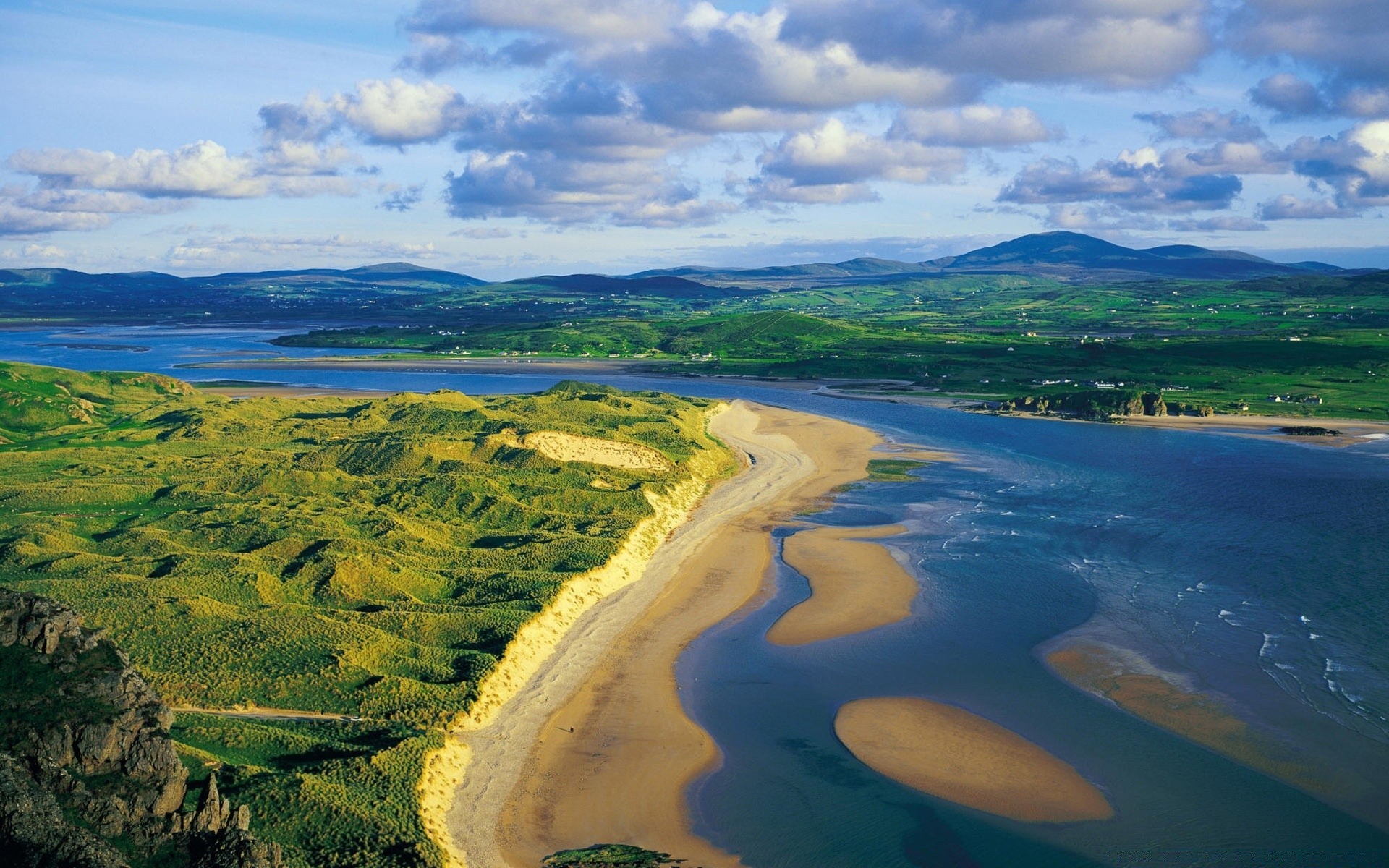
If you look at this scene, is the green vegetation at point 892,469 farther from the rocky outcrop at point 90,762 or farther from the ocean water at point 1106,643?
the rocky outcrop at point 90,762

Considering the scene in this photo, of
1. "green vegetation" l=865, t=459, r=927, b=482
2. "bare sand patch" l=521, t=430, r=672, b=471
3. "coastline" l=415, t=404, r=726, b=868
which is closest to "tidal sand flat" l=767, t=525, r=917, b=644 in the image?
"coastline" l=415, t=404, r=726, b=868

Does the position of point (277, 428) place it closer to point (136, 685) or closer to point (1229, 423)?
point (136, 685)

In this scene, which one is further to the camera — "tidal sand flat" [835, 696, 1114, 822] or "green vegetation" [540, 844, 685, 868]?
"tidal sand flat" [835, 696, 1114, 822]

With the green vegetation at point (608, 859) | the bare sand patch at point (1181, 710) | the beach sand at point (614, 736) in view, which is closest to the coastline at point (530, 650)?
the beach sand at point (614, 736)

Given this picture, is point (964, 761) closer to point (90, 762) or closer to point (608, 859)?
point (608, 859)

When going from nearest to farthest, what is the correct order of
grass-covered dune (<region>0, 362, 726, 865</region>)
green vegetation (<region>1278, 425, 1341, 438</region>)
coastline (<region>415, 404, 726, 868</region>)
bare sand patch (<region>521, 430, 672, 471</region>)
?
coastline (<region>415, 404, 726, 868</region>), grass-covered dune (<region>0, 362, 726, 865</region>), bare sand patch (<region>521, 430, 672, 471</region>), green vegetation (<region>1278, 425, 1341, 438</region>)

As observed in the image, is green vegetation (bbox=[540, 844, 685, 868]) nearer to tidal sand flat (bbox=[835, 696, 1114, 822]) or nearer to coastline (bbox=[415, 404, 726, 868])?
coastline (bbox=[415, 404, 726, 868])
